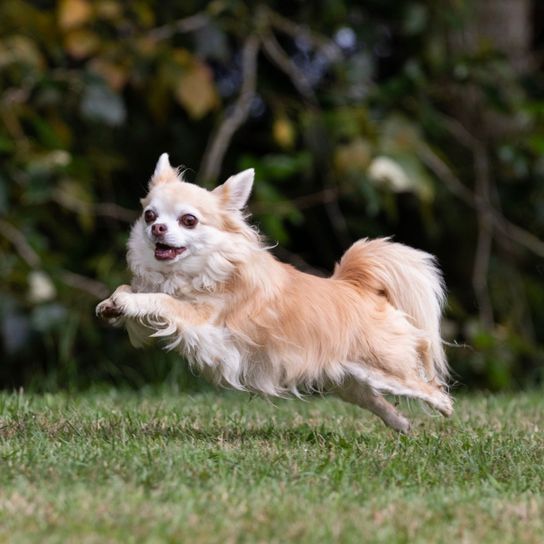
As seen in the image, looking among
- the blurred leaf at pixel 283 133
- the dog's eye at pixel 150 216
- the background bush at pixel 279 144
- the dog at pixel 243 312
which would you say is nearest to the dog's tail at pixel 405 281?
the dog at pixel 243 312

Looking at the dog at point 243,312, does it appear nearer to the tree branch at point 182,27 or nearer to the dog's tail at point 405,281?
the dog's tail at point 405,281

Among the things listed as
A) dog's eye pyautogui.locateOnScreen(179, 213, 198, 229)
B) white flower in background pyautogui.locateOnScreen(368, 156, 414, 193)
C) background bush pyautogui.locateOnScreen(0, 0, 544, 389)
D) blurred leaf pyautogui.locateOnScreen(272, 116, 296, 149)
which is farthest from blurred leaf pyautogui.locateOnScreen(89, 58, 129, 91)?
dog's eye pyautogui.locateOnScreen(179, 213, 198, 229)

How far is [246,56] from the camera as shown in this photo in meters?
9.37

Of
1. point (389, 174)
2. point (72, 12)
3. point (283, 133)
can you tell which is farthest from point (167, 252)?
point (283, 133)

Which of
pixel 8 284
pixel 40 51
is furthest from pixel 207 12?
pixel 8 284

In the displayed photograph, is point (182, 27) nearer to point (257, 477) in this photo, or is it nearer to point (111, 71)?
point (111, 71)

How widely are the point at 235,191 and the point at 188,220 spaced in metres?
0.32

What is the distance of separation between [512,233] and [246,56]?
2663 millimetres

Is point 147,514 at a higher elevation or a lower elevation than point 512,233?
lower

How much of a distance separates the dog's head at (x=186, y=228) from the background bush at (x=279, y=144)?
296 cm

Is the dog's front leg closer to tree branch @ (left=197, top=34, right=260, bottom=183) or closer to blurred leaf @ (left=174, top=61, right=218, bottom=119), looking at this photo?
blurred leaf @ (left=174, top=61, right=218, bottom=119)

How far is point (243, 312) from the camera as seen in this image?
16.7ft

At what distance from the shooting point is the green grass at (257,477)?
11.7ft

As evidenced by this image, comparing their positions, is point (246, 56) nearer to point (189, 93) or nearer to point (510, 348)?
point (189, 93)
